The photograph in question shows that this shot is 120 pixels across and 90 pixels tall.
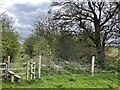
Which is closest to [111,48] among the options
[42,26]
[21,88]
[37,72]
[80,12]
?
[80,12]

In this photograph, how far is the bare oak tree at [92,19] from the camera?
25172 mm

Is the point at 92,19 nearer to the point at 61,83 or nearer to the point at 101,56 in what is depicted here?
the point at 101,56

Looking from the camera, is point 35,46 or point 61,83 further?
point 35,46

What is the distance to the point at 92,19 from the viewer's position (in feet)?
85.6

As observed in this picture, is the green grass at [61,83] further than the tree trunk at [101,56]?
No

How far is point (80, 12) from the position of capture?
25.2 m

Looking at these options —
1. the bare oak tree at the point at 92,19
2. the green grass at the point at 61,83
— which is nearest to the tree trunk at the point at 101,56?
the bare oak tree at the point at 92,19

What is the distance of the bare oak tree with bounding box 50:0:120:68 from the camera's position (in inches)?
991

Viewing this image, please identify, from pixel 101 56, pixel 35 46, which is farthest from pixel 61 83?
pixel 35 46

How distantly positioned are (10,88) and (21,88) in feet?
1.71

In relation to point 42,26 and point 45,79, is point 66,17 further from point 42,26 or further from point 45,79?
point 45,79

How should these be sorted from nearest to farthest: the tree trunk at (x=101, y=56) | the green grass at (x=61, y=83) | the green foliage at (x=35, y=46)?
the green grass at (x=61, y=83) → the tree trunk at (x=101, y=56) → the green foliage at (x=35, y=46)

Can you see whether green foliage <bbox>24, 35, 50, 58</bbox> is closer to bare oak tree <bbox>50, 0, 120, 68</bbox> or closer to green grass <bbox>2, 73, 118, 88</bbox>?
bare oak tree <bbox>50, 0, 120, 68</bbox>

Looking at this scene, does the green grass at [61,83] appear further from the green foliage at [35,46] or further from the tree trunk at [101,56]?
the green foliage at [35,46]
